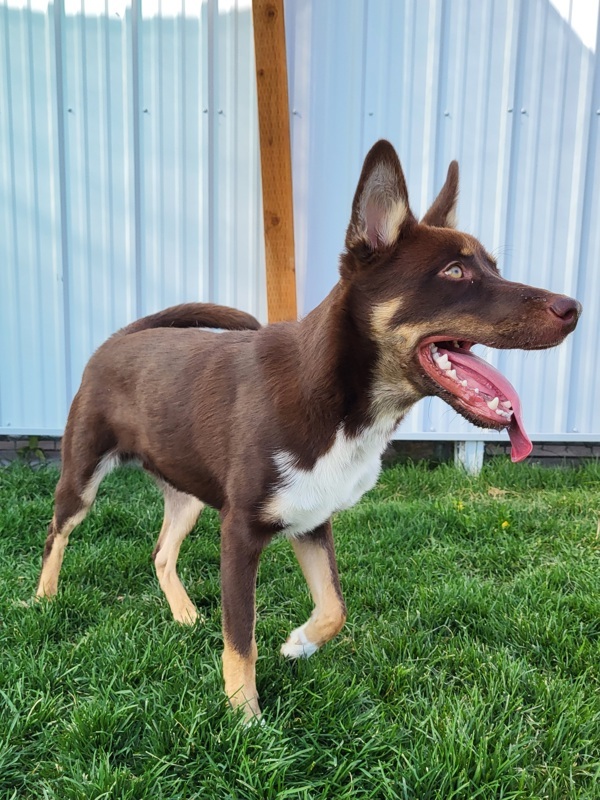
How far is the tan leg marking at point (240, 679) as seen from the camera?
6.70 ft

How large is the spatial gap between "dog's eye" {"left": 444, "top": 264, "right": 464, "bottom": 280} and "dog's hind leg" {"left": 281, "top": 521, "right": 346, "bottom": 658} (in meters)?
1.09

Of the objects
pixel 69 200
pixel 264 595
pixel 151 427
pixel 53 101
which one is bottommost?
pixel 264 595

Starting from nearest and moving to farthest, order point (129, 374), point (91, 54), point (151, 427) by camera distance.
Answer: point (151, 427) < point (129, 374) < point (91, 54)

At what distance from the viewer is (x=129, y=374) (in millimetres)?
2771

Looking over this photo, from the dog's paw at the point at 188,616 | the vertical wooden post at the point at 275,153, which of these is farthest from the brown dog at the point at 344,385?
the vertical wooden post at the point at 275,153

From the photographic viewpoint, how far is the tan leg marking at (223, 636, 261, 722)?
6.70ft

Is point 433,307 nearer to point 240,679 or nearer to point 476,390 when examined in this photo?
point 476,390

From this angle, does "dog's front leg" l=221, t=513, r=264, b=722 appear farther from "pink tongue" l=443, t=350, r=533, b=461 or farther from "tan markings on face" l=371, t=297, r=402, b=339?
"pink tongue" l=443, t=350, r=533, b=461

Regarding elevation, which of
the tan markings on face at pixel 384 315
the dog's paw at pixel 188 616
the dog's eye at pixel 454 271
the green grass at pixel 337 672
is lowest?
the dog's paw at pixel 188 616

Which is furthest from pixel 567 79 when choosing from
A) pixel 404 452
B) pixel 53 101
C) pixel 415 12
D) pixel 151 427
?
pixel 151 427

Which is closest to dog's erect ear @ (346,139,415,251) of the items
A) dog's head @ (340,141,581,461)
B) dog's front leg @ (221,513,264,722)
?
dog's head @ (340,141,581,461)

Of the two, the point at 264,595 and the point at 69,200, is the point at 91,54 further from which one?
the point at 264,595

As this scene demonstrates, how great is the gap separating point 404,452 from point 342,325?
3.54 meters

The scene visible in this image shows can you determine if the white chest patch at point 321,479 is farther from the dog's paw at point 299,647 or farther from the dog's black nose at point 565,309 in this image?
the dog's black nose at point 565,309
